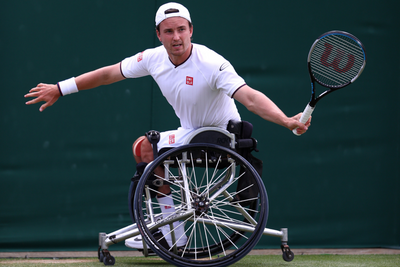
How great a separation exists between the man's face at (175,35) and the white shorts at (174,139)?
0.40m

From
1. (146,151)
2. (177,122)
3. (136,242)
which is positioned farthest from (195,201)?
(177,122)

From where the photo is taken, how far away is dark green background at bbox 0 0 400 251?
3283mm

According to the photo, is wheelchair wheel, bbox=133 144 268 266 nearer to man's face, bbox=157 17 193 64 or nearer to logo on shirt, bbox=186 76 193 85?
logo on shirt, bbox=186 76 193 85

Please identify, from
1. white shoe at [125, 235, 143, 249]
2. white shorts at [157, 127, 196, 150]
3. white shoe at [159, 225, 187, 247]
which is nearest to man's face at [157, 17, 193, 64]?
white shorts at [157, 127, 196, 150]

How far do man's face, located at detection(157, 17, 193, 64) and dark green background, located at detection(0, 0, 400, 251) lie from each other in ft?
3.31

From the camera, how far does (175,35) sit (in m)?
2.38

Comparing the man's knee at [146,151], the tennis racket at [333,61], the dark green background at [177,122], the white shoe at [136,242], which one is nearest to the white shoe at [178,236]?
the white shoe at [136,242]

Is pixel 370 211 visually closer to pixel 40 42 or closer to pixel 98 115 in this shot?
pixel 98 115

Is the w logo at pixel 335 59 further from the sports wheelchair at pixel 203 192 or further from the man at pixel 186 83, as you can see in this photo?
the sports wheelchair at pixel 203 192

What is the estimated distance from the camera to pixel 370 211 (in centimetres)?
354

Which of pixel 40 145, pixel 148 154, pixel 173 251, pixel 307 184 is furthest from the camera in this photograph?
pixel 307 184

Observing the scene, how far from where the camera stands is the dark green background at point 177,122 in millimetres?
3283

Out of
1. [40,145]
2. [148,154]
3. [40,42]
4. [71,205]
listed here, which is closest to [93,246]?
[71,205]

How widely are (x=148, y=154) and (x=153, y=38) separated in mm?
1184
